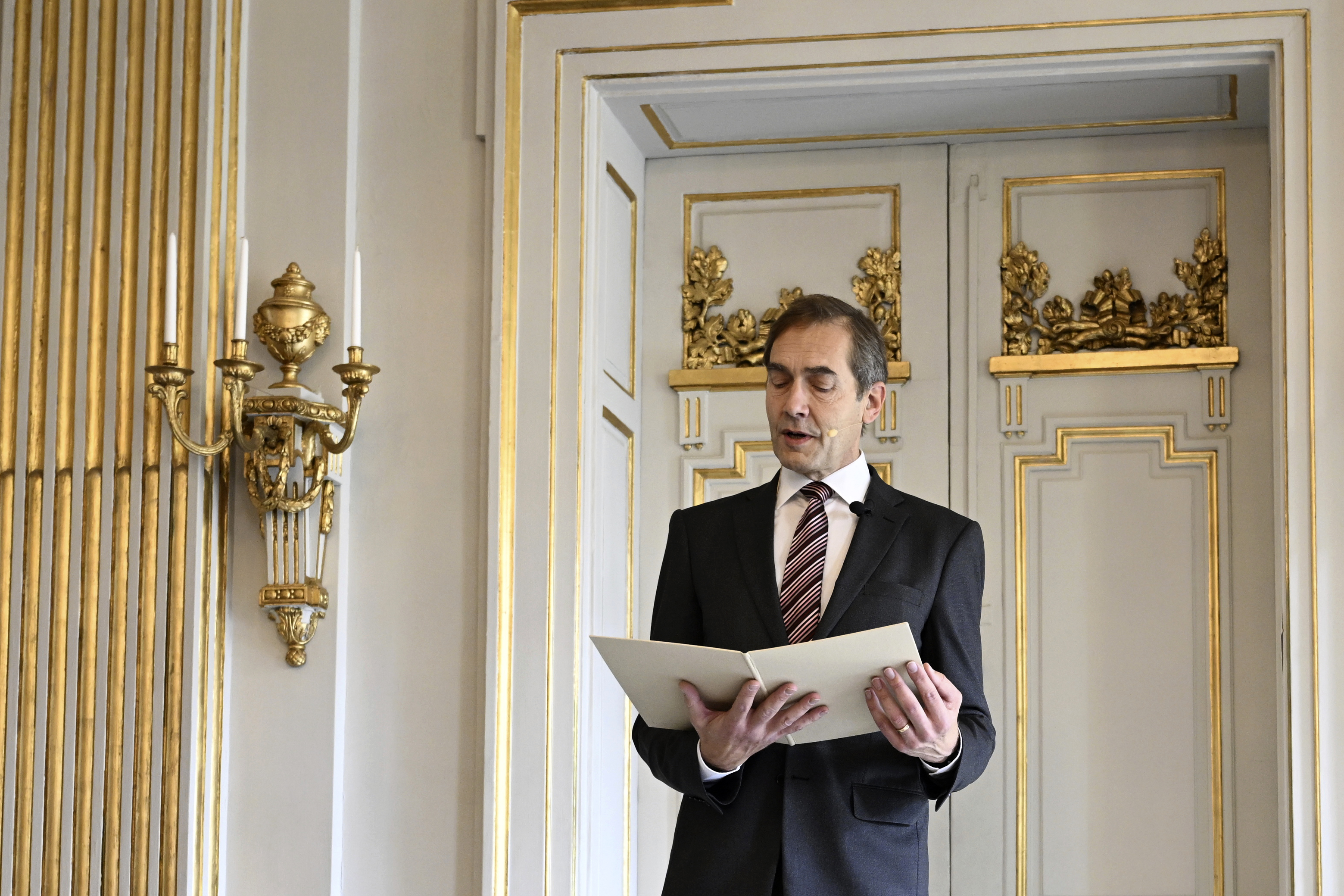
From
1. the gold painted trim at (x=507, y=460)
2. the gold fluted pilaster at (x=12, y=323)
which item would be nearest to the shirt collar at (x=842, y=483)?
the gold painted trim at (x=507, y=460)

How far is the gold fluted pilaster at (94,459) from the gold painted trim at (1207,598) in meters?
2.06

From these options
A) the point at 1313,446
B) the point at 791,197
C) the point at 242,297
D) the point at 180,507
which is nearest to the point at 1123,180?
the point at 791,197

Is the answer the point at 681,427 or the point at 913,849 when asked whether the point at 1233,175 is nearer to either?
the point at 681,427

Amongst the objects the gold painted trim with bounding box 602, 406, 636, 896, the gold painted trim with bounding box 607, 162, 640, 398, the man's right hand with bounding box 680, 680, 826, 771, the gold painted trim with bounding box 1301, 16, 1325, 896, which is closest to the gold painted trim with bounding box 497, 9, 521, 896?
the gold painted trim with bounding box 602, 406, 636, 896

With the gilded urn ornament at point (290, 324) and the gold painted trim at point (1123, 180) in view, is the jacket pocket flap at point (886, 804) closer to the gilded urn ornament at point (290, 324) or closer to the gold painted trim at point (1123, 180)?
the gilded urn ornament at point (290, 324)

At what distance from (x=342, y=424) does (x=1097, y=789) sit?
6.16ft

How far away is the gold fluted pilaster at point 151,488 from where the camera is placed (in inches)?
133

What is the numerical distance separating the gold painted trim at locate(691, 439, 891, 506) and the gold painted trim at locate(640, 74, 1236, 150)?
739 mm

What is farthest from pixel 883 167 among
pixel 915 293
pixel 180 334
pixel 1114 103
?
pixel 180 334

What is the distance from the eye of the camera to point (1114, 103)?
366cm

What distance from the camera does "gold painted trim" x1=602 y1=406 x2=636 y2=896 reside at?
12.2ft

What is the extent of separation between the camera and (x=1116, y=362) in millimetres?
3723

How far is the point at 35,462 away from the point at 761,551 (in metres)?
1.85

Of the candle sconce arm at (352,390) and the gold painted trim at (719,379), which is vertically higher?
the gold painted trim at (719,379)
